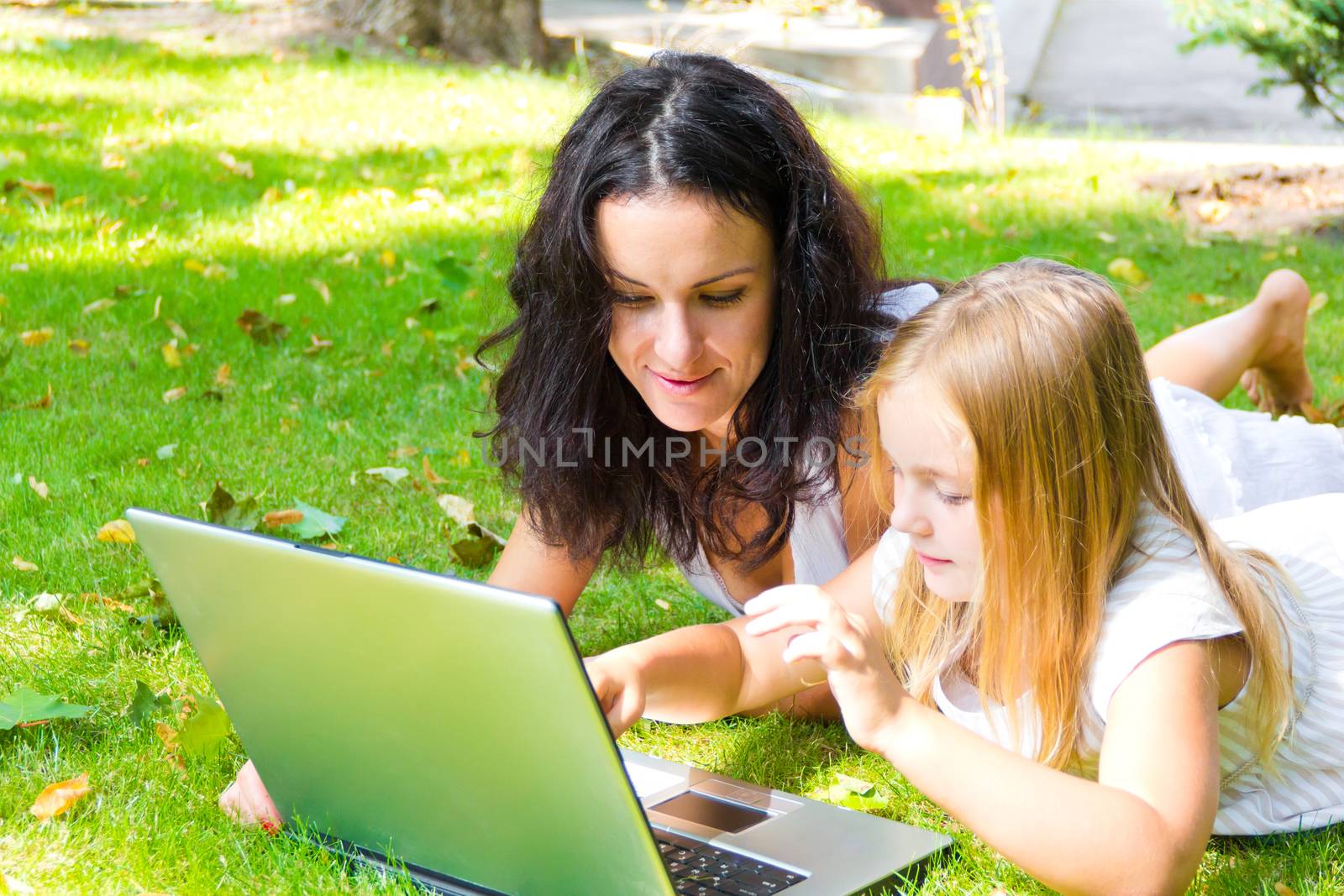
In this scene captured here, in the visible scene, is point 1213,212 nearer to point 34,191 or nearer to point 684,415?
point 684,415

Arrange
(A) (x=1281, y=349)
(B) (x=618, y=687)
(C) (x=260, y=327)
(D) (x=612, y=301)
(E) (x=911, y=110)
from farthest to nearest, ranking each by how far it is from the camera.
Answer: (E) (x=911, y=110) → (C) (x=260, y=327) → (A) (x=1281, y=349) → (D) (x=612, y=301) → (B) (x=618, y=687)

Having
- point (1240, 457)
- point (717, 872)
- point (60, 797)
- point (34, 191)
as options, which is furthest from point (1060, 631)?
point (34, 191)

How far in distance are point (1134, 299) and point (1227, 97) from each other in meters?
6.30

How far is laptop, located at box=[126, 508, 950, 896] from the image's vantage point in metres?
1.38

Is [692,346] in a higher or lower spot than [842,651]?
higher

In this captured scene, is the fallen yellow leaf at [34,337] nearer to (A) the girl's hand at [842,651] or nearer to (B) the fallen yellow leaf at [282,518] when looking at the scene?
(B) the fallen yellow leaf at [282,518]

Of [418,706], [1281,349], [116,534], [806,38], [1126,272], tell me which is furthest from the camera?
[806,38]

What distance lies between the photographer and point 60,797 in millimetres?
2035

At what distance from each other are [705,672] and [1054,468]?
2.17ft

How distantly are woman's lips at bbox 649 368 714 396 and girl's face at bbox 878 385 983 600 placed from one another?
0.35m

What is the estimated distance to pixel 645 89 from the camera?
218 centimetres

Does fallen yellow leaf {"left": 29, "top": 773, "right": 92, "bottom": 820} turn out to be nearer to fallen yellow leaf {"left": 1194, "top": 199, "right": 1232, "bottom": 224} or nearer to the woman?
the woman

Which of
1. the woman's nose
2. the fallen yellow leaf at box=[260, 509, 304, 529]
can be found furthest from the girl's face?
the fallen yellow leaf at box=[260, 509, 304, 529]

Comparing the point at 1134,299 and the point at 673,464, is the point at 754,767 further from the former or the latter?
the point at 1134,299
